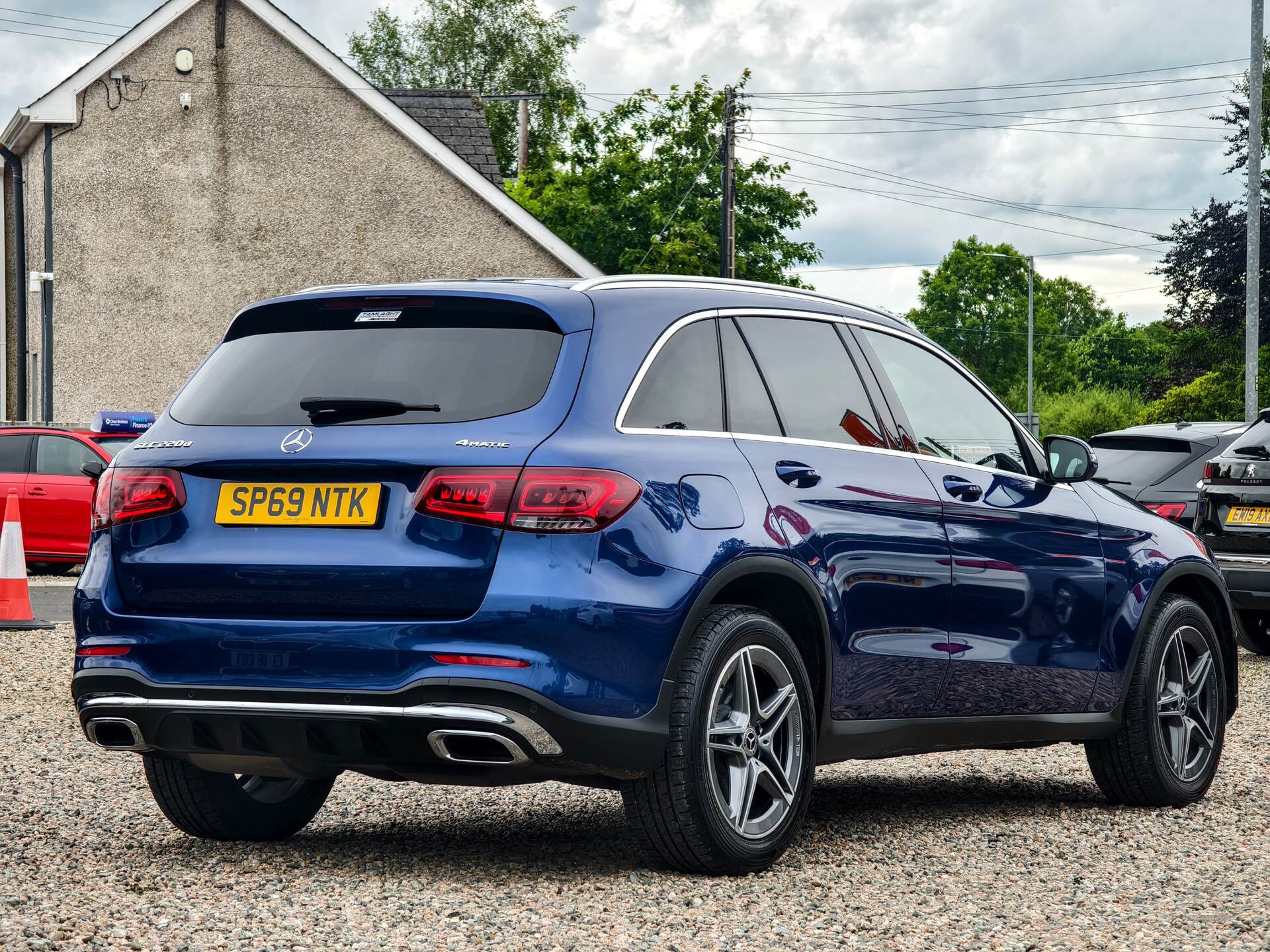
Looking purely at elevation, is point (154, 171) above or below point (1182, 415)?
above

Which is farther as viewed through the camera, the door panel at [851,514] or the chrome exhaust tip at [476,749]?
the door panel at [851,514]

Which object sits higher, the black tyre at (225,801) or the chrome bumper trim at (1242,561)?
the chrome bumper trim at (1242,561)

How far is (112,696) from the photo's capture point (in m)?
5.05

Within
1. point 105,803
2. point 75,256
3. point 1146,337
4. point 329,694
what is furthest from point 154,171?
point 1146,337

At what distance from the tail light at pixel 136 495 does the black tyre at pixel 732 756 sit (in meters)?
1.50

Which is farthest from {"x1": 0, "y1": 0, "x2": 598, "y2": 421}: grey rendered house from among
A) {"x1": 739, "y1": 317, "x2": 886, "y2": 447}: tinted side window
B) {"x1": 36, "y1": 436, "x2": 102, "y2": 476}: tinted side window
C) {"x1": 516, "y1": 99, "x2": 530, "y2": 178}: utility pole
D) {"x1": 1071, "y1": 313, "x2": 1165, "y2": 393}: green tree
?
{"x1": 1071, "y1": 313, "x2": 1165, "y2": 393}: green tree

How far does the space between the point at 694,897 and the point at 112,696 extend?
1.70 meters

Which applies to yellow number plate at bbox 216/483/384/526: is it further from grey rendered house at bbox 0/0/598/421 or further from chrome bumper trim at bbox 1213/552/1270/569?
grey rendered house at bbox 0/0/598/421

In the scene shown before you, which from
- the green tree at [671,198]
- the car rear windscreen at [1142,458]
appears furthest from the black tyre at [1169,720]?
the green tree at [671,198]

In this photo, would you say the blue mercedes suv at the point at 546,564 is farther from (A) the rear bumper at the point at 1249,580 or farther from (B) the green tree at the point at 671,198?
(B) the green tree at the point at 671,198

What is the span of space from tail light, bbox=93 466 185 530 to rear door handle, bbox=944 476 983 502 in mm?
2529

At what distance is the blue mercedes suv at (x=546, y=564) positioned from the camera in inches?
184

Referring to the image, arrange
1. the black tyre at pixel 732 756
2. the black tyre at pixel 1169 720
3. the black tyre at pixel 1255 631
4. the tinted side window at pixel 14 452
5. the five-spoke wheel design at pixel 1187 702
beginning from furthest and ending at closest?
the tinted side window at pixel 14 452, the black tyre at pixel 1255 631, the five-spoke wheel design at pixel 1187 702, the black tyre at pixel 1169 720, the black tyre at pixel 732 756

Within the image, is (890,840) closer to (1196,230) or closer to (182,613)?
(182,613)
